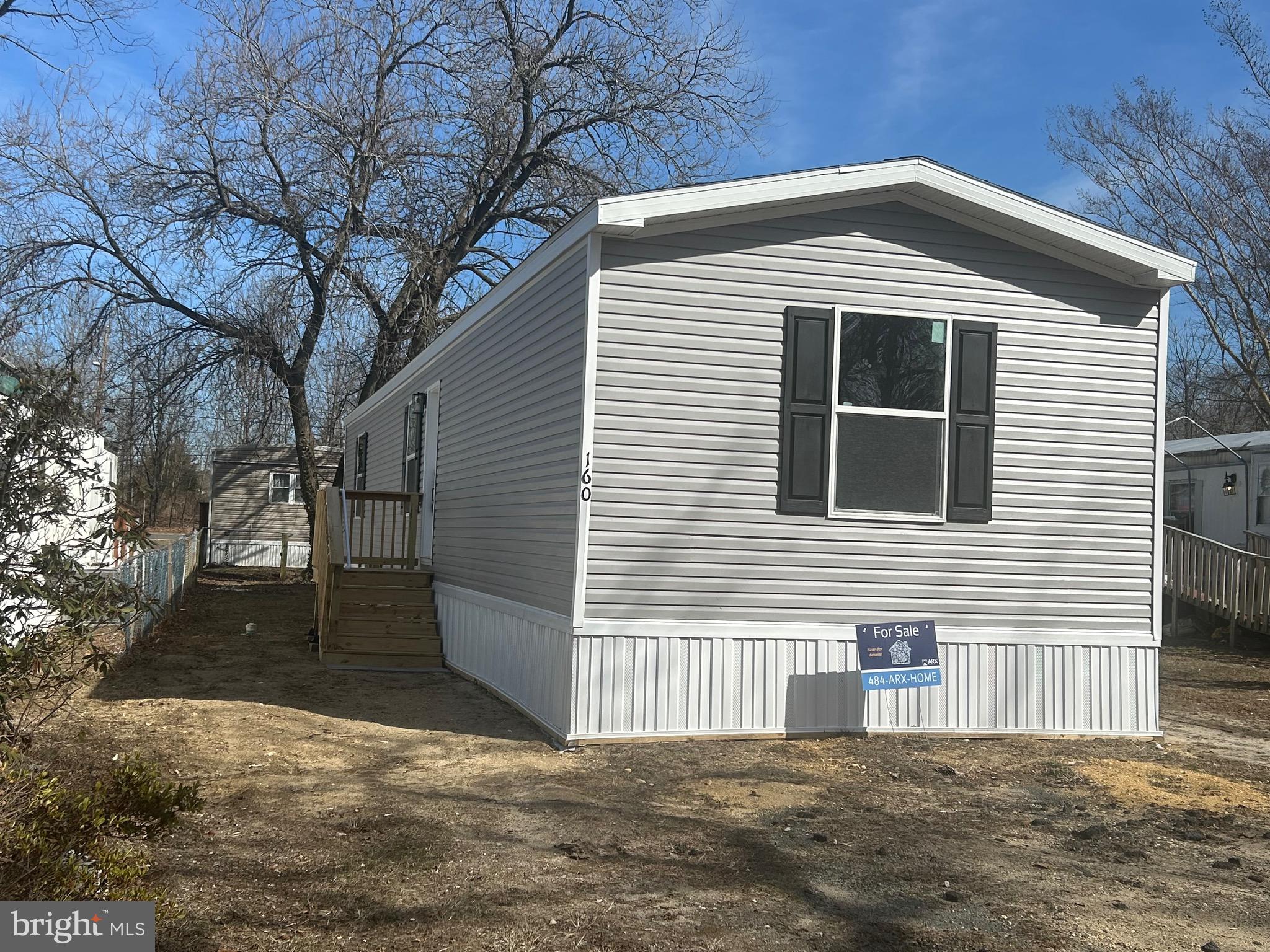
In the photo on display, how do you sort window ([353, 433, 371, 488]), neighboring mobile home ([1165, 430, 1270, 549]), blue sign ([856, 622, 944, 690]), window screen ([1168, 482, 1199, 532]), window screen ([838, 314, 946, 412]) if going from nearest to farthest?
blue sign ([856, 622, 944, 690])
window screen ([838, 314, 946, 412])
neighboring mobile home ([1165, 430, 1270, 549])
window ([353, 433, 371, 488])
window screen ([1168, 482, 1199, 532])

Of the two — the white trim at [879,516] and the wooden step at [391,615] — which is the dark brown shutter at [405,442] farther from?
the white trim at [879,516]

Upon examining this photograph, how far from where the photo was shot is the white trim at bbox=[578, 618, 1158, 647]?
7301mm

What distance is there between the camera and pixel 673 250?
748 cm

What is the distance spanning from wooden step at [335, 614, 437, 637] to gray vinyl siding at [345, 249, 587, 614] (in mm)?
522

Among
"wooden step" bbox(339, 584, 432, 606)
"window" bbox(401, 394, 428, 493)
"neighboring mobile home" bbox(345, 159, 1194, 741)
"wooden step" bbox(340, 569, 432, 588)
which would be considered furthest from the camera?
"window" bbox(401, 394, 428, 493)

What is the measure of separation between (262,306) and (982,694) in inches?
684

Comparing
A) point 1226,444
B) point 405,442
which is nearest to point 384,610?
point 405,442

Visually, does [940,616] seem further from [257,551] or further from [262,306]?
[257,551]

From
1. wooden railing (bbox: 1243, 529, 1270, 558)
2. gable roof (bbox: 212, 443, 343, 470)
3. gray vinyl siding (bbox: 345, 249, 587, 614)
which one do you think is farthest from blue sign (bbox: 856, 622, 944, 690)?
gable roof (bbox: 212, 443, 343, 470)

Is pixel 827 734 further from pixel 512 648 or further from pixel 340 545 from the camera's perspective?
pixel 340 545

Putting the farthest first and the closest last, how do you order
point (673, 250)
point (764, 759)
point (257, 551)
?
point (257, 551) < point (673, 250) < point (764, 759)

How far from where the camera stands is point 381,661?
10961 millimetres

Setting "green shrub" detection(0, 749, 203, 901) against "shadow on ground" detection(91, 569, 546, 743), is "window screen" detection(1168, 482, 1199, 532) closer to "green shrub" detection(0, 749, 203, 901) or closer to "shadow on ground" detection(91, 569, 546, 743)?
"shadow on ground" detection(91, 569, 546, 743)

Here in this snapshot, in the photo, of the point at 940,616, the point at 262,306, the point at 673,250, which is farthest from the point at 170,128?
the point at 940,616
